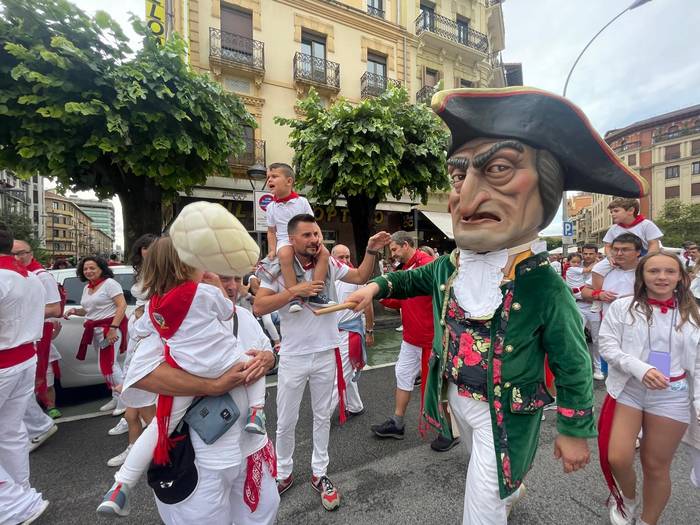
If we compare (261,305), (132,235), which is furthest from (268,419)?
(132,235)

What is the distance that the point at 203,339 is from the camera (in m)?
1.52

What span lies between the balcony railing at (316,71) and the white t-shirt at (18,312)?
41.8 ft

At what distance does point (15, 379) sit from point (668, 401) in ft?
13.6

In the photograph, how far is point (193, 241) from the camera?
1269 millimetres

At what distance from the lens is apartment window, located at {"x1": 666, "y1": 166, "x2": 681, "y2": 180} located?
4722cm

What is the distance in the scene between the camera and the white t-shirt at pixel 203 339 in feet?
4.92

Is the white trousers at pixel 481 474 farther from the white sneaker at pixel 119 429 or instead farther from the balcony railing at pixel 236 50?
the balcony railing at pixel 236 50

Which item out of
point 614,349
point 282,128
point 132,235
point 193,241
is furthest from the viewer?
point 282,128

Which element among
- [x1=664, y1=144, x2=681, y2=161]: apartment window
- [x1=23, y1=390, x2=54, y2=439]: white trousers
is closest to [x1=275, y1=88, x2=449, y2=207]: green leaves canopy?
[x1=23, y1=390, x2=54, y2=439]: white trousers

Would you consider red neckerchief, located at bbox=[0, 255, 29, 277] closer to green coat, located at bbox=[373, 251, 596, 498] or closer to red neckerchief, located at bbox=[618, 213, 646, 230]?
green coat, located at bbox=[373, 251, 596, 498]

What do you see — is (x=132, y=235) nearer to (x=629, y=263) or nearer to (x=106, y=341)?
(x=106, y=341)

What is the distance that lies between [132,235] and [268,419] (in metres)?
5.67

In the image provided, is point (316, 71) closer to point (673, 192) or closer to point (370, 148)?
point (370, 148)

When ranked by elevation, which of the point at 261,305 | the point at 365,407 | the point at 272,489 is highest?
the point at 261,305
